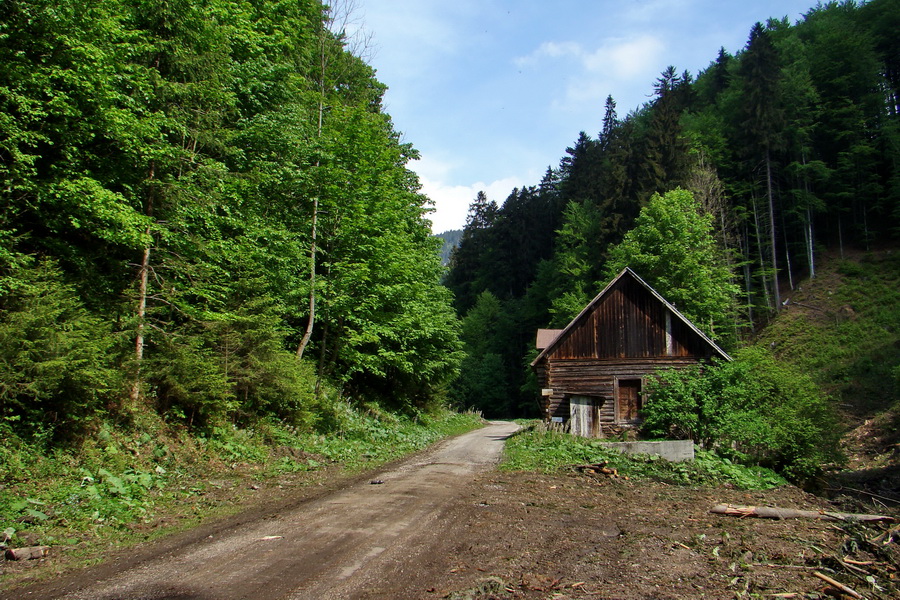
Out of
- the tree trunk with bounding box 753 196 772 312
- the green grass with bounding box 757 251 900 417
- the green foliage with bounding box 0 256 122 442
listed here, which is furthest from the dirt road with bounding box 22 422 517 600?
the tree trunk with bounding box 753 196 772 312

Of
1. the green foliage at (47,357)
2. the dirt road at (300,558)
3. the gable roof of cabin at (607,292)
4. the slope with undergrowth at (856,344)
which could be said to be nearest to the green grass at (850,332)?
the slope with undergrowth at (856,344)

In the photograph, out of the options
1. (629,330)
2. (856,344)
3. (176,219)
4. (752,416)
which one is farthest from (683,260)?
(176,219)

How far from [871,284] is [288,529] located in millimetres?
42101

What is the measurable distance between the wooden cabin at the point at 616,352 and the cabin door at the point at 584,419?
0.04 m

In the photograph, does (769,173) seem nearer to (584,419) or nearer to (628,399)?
(628,399)

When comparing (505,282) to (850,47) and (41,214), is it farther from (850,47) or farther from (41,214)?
(41,214)

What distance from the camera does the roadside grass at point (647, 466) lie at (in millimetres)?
13867

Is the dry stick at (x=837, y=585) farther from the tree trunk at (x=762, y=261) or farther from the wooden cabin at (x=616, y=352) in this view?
the tree trunk at (x=762, y=261)

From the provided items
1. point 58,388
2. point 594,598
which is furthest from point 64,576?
point 594,598

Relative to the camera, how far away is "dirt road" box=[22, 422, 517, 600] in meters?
5.07

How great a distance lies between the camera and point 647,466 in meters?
14.6

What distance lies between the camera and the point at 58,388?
27.2 ft

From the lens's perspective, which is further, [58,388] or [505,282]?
[505,282]

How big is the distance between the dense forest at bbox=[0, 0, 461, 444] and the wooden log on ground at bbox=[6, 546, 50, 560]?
8.66ft
